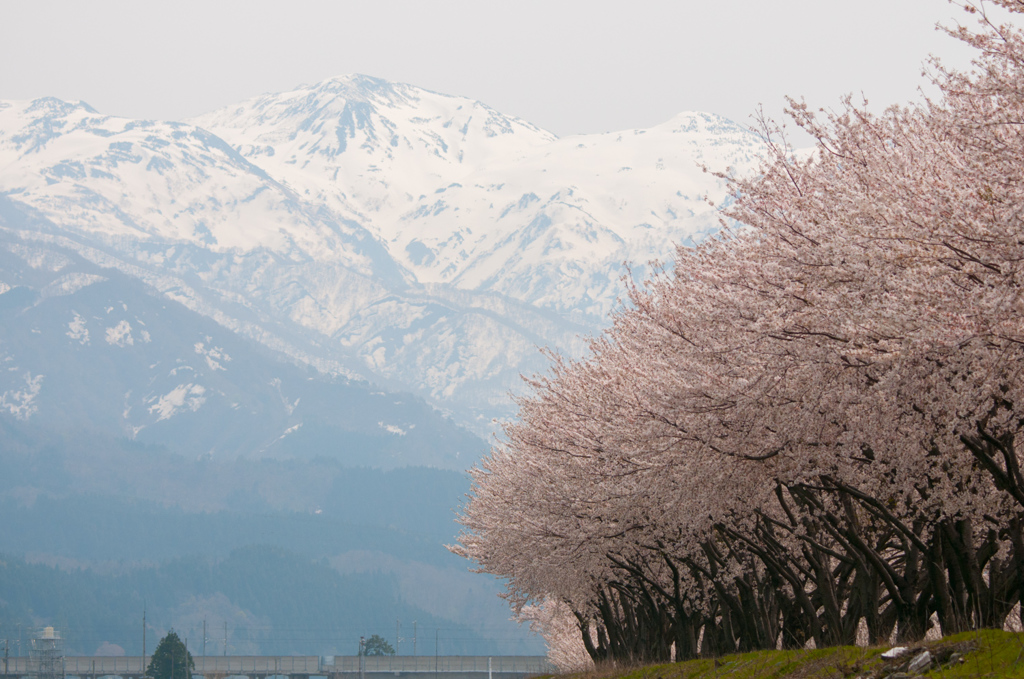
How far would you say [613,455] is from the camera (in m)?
25.8

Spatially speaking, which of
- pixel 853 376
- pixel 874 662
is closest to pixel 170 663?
pixel 874 662

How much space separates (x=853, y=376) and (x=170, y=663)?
555ft

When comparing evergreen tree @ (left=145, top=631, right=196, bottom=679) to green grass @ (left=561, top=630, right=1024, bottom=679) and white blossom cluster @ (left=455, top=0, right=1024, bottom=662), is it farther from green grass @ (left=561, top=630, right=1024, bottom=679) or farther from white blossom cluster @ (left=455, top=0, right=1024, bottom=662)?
green grass @ (left=561, top=630, right=1024, bottom=679)

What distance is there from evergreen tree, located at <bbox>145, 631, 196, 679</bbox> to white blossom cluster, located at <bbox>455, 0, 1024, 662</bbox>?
500 ft

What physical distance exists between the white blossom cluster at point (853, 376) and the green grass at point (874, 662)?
6.18 feet

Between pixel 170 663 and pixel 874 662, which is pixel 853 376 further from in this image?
pixel 170 663

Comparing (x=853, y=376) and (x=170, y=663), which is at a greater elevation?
(x=853, y=376)

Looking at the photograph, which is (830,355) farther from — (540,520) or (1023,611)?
(540,520)

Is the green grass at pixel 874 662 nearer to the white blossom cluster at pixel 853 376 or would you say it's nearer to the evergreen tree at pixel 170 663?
the white blossom cluster at pixel 853 376

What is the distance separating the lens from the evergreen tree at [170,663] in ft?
554

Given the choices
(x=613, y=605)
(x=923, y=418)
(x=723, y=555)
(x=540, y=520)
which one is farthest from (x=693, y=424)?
(x=613, y=605)

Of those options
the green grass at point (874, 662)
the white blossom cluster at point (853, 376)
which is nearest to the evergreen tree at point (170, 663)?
the white blossom cluster at point (853, 376)

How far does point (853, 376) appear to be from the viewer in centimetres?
1694

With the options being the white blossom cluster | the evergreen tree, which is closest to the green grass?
the white blossom cluster
